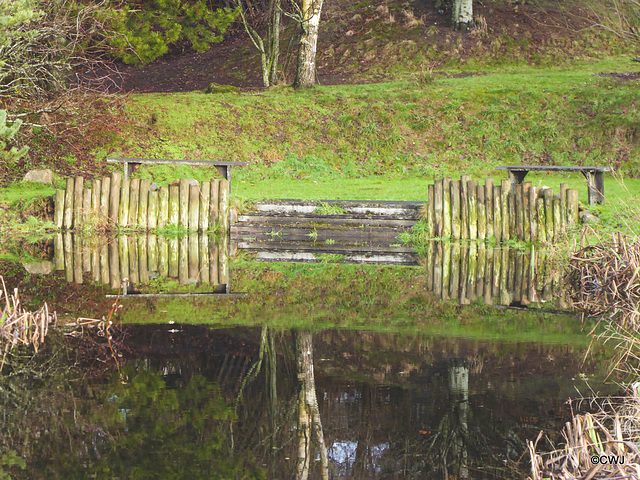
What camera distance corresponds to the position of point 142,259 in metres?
11.2

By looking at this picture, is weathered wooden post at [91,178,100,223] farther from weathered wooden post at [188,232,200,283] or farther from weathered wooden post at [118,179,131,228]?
weathered wooden post at [188,232,200,283]

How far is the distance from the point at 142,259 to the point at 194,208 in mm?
2906

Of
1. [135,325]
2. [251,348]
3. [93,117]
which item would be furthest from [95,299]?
[93,117]

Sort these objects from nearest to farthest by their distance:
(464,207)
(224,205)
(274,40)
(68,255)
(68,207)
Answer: (68,255), (464,207), (68,207), (224,205), (274,40)

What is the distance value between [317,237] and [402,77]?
13.3 metres

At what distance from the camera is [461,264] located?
1127cm

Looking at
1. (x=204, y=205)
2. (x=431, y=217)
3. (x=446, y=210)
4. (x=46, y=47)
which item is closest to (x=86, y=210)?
(x=204, y=205)

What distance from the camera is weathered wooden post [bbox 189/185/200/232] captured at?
13.9 meters

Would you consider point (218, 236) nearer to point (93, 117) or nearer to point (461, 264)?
point (461, 264)

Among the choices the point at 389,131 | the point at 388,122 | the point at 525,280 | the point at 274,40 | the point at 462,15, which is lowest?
the point at 525,280

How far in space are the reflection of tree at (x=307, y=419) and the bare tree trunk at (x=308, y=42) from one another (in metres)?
17.5

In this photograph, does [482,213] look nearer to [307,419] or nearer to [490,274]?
[490,274]

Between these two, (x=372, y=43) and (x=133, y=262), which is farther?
(x=372, y=43)

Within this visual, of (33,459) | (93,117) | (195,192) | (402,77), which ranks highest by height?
(402,77)
